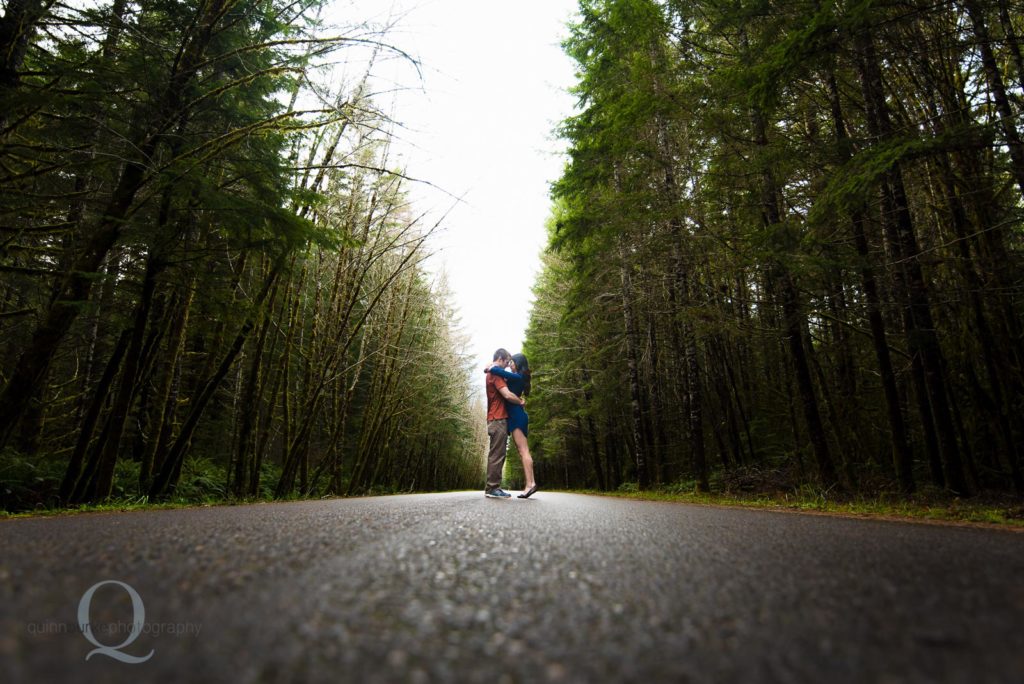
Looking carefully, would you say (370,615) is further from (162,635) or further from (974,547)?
(974,547)

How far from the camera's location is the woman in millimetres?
6211

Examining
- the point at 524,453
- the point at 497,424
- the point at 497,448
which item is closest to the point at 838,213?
the point at 524,453

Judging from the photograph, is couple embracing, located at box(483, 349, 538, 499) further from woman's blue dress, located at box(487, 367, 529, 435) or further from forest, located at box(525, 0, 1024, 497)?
forest, located at box(525, 0, 1024, 497)

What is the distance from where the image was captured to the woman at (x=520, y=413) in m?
6.21

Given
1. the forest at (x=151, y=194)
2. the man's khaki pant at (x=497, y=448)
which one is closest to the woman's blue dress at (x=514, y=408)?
the man's khaki pant at (x=497, y=448)

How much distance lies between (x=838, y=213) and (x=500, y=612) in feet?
19.7

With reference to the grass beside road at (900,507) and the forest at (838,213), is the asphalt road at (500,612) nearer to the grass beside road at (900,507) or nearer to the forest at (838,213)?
the grass beside road at (900,507)

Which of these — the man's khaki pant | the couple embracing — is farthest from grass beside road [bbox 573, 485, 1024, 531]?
the man's khaki pant

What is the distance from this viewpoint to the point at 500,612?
39.6 inches

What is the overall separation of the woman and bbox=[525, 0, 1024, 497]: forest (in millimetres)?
3673

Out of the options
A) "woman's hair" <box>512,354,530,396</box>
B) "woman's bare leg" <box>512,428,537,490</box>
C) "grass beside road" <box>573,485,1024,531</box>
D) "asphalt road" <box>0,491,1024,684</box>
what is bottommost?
"grass beside road" <box>573,485,1024,531</box>

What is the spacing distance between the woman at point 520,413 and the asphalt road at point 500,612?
14.4ft

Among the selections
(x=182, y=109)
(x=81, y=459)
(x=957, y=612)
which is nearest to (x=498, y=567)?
(x=957, y=612)

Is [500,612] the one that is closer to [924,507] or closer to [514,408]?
[514,408]
